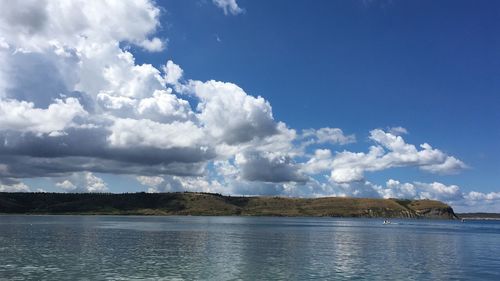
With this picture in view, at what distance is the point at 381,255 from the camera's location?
102m

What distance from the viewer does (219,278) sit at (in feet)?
215

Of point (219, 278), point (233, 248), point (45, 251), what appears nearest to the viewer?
point (219, 278)

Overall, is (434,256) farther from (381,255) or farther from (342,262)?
(342,262)

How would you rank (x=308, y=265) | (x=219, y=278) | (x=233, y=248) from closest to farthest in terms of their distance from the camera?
(x=219, y=278) → (x=308, y=265) → (x=233, y=248)

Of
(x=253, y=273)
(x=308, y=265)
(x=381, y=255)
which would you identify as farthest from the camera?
(x=381, y=255)

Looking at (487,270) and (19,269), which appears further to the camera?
(487,270)

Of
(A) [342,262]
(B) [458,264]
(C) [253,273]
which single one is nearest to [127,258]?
(C) [253,273]

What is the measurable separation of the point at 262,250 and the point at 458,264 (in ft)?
127

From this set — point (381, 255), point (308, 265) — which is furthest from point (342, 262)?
point (381, 255)

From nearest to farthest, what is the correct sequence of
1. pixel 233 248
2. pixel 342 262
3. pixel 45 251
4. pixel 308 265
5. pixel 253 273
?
pixel 253 273, pixel 308 265, pixel 342 262, pixel 45 251, pixel 233 248

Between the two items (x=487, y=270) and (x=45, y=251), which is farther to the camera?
(x=45, y=251)

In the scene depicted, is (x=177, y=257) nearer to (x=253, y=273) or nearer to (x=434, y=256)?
(x=253, y=273)

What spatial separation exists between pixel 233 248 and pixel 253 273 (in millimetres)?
40035

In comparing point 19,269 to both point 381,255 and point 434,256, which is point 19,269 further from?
point 434,256
